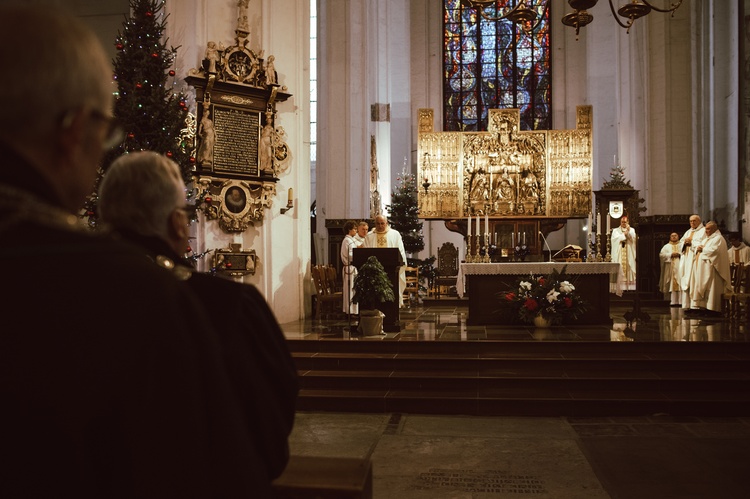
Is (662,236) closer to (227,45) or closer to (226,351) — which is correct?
(227,45)

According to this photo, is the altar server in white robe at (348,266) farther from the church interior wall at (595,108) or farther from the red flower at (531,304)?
the red flower at (531,304)

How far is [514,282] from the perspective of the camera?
11.4 m

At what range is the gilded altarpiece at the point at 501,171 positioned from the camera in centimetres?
1898

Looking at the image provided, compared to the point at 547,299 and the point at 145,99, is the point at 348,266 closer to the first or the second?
the point at 547,299

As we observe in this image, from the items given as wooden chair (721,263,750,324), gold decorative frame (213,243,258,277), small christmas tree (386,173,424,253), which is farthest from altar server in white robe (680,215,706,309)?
gold decorative frame (213,243,258,277)

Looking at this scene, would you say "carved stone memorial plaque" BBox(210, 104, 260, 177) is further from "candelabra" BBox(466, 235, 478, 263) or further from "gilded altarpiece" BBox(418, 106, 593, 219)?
"gilded altarpiece" BBox(418, 106, 593, 219)

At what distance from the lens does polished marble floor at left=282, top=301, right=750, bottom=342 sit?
366 inches

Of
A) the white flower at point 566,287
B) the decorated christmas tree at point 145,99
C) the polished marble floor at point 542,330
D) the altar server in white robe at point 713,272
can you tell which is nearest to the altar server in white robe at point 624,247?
the altar server in white robe at point 713,272

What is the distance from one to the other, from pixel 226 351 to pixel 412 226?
19368 mm

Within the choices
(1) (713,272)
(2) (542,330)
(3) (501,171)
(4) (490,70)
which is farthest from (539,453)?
(4) (490,70)

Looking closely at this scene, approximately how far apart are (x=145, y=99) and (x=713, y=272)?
1059 centimetres

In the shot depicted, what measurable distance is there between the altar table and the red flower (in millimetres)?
526

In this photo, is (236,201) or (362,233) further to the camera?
(362,233)

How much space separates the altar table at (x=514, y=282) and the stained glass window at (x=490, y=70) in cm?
1609
